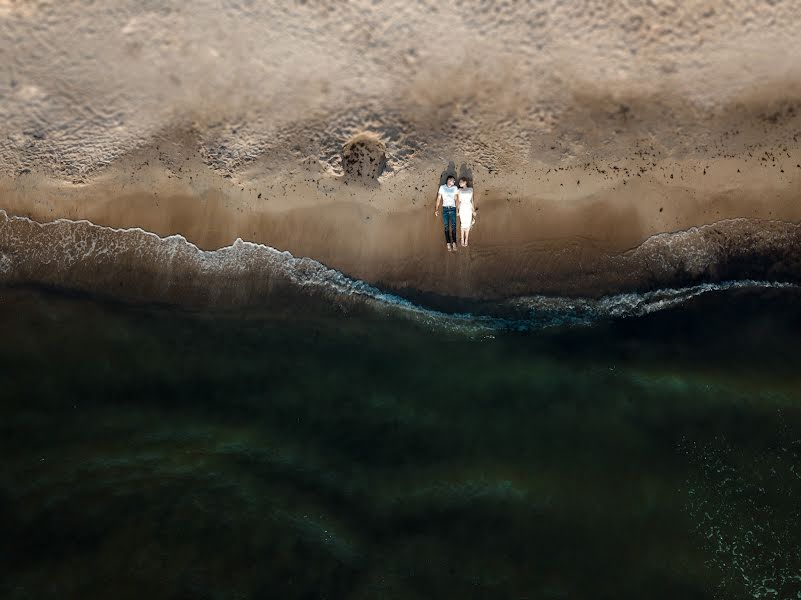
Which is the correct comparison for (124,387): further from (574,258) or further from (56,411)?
(574,258)

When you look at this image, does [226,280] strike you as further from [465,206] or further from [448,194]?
[465,206]

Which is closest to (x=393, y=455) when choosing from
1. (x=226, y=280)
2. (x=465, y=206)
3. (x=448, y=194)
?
(x=226, y=280)

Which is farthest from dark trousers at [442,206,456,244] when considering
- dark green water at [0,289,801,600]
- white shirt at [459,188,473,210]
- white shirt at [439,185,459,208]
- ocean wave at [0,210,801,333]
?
dark green water at [0,289,801,600]

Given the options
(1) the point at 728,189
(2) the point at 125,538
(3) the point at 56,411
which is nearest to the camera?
(2) the point at 125,538

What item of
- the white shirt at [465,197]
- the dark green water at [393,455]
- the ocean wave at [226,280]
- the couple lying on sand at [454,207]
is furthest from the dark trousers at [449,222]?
the dark green water at [393,455]

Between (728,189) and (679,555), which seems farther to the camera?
(728,189)

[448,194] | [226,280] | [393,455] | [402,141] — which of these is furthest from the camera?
[226,280]

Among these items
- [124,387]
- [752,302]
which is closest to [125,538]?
[124,387]

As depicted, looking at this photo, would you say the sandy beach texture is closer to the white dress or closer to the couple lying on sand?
the couple lying on sand
